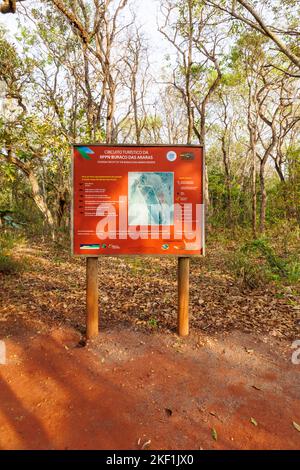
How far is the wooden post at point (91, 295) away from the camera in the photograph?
392 cm

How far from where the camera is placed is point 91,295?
13.0 feet

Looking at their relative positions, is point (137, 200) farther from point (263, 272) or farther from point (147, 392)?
point (263, 272)

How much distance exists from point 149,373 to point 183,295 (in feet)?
3.71

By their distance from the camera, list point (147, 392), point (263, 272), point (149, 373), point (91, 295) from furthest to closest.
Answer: point (263, 272) → point (91, 295) → point (149, 373) → point (147, 392)

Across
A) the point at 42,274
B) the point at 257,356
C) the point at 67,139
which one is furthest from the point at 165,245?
the point at 67,139

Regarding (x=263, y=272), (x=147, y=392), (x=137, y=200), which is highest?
(x=137, y=200)

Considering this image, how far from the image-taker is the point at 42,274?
7.29m

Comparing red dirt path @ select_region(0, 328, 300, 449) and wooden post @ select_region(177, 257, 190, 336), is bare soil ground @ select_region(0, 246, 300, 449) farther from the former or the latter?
wooden post @ select_region(177, 257, 190, 336)

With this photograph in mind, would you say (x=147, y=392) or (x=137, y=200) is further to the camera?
(x=137, y=200)

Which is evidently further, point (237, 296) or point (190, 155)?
point (237, 296)

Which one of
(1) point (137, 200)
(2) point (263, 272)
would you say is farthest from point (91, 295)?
(2) point (263, 272)

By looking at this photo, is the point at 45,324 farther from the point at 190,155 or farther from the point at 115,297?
the point at 190,155

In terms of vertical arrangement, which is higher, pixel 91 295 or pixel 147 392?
pixel 91 295

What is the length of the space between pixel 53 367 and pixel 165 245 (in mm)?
1980
